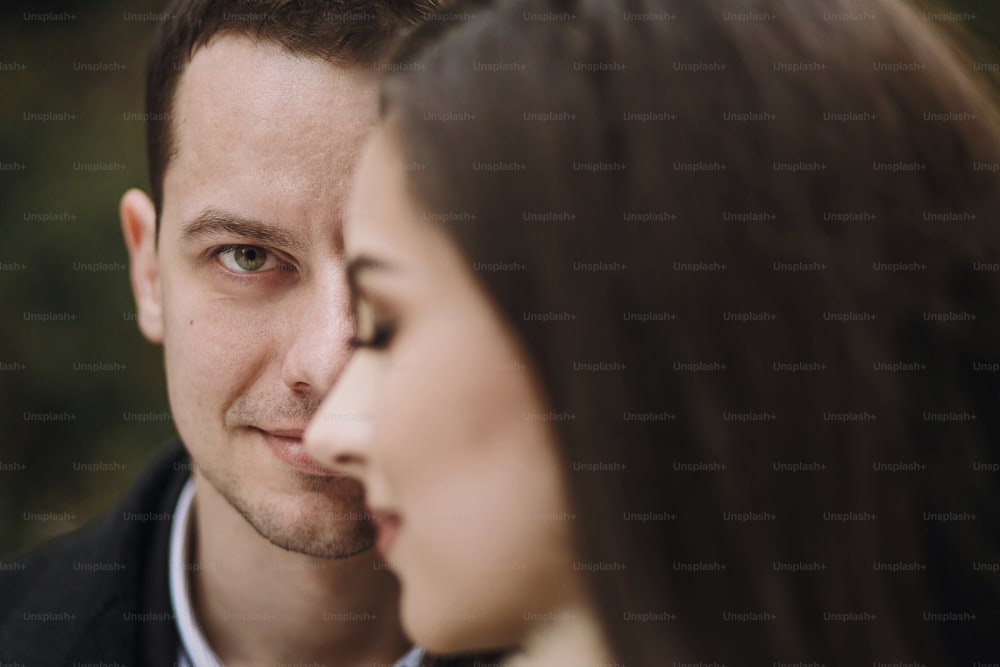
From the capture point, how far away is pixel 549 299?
1236 mm

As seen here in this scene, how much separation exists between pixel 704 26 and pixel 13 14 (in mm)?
4233

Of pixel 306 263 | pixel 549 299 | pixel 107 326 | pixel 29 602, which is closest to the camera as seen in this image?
pixel 549 299

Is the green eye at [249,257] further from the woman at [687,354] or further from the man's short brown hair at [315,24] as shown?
the woman at [687,354]

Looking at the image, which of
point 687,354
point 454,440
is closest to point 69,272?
point 454,440

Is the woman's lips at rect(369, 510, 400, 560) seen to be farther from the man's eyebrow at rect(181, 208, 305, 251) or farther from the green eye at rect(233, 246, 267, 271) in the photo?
the green eye at rect(233, 246, 267, 271)

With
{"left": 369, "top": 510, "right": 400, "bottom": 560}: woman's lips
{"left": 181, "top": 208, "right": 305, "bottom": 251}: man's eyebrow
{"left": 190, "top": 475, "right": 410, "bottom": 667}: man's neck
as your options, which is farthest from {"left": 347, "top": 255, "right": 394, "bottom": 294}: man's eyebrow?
{"left": 190, "top": 475, "right": 410, "bottom": 667}: man's neck

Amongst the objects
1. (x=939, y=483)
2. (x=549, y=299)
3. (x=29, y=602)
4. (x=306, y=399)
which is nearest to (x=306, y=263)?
(x=306, y=399)

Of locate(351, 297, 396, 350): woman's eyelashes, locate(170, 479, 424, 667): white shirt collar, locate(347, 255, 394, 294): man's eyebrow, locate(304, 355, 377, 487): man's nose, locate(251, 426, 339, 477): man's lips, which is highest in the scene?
locate(347, 255, 394, 294): man's eyebrow

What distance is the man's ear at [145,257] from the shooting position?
2588mm

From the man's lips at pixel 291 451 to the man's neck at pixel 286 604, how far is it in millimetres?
349

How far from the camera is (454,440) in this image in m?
1.27

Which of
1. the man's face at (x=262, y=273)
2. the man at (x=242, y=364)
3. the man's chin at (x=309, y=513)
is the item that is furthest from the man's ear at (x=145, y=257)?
the man's chin at (x=309, y=513)

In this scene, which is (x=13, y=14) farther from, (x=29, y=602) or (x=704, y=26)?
(x=704, y=26)

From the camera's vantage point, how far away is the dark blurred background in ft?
14.5
